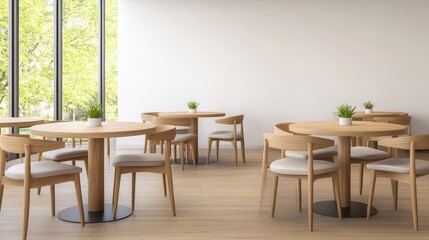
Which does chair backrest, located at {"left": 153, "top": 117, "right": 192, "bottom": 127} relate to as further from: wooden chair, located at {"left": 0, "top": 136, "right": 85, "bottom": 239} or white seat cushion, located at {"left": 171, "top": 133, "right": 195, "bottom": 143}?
wooden chair, located at {"left": 0, "top": 136, "right": 85, "bottom": 239}

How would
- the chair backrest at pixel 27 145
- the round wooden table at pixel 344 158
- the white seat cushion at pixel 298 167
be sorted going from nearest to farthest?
the chair backrest at pixel 27 145 < the white seat cushion at pixel 298 167 < the round wooden table at pixel 344 158

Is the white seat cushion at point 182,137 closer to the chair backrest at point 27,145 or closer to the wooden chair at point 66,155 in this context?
the wooden chair at point 66,155

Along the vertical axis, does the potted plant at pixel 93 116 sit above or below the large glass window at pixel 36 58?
below

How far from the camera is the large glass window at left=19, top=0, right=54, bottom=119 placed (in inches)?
279

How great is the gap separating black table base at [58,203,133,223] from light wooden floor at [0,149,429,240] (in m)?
0.08

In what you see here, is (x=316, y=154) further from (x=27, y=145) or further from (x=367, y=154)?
(x=27, y=145)

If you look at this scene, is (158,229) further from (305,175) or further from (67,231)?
(305,175)

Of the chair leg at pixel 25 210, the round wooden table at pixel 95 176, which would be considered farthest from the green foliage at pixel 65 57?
the chair leg at pixel 25 210

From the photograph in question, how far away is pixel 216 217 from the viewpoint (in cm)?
396

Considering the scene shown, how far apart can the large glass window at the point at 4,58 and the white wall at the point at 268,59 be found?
239 cm

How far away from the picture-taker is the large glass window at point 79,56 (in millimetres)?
8461

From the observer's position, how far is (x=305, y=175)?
11.9 feet

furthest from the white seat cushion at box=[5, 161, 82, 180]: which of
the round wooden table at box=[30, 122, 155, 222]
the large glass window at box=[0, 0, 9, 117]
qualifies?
the large glass window at box=[0, 0, 9, 117]

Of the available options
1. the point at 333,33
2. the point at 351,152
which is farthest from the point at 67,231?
the point at 333,33
